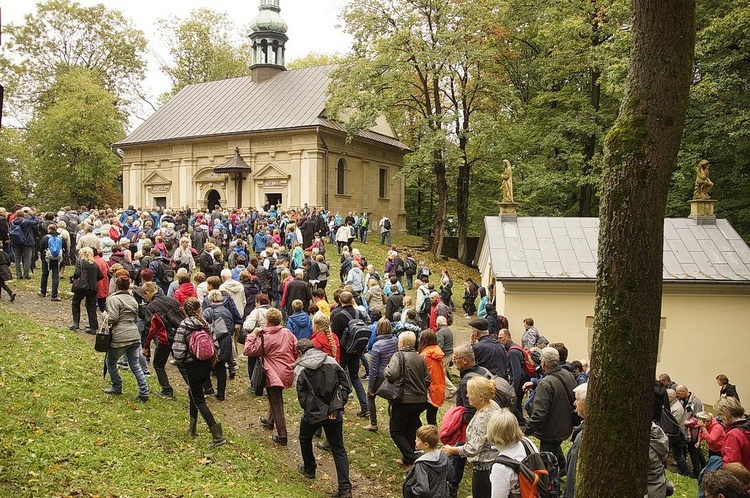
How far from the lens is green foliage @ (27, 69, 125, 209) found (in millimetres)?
39031

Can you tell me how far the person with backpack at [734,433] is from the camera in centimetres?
679

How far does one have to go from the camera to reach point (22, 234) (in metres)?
15.2

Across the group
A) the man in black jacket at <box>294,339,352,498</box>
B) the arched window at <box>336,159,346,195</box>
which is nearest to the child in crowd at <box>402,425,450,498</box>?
the man in black jacket at <box>294,339,352,498</box>

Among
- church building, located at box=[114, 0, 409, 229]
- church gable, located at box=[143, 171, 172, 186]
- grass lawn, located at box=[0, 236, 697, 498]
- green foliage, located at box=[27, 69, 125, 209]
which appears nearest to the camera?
grass lawn, located at box=[0, 236, 697, 498]

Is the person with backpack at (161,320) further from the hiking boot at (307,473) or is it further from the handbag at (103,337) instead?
the hiking boot at (307,473)

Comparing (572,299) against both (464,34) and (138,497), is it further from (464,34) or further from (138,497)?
(464,34)

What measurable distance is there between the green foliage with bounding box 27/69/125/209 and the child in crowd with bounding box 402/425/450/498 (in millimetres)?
39536

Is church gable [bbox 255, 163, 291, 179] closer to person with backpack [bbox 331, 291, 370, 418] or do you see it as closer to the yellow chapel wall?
the yellow chapel wall

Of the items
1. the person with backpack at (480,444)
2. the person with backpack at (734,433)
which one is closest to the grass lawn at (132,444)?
the person with backpack at (480,444)

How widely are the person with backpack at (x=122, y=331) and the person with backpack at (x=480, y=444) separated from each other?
479 cm

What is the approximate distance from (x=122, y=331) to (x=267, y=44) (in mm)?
34456

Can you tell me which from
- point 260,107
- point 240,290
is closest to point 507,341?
point 240,290

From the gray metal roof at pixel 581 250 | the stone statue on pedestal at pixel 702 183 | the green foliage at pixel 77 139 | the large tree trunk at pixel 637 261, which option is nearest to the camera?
the large tree trunk at pixel 637 261

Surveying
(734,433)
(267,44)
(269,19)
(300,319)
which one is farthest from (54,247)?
(269,19)
